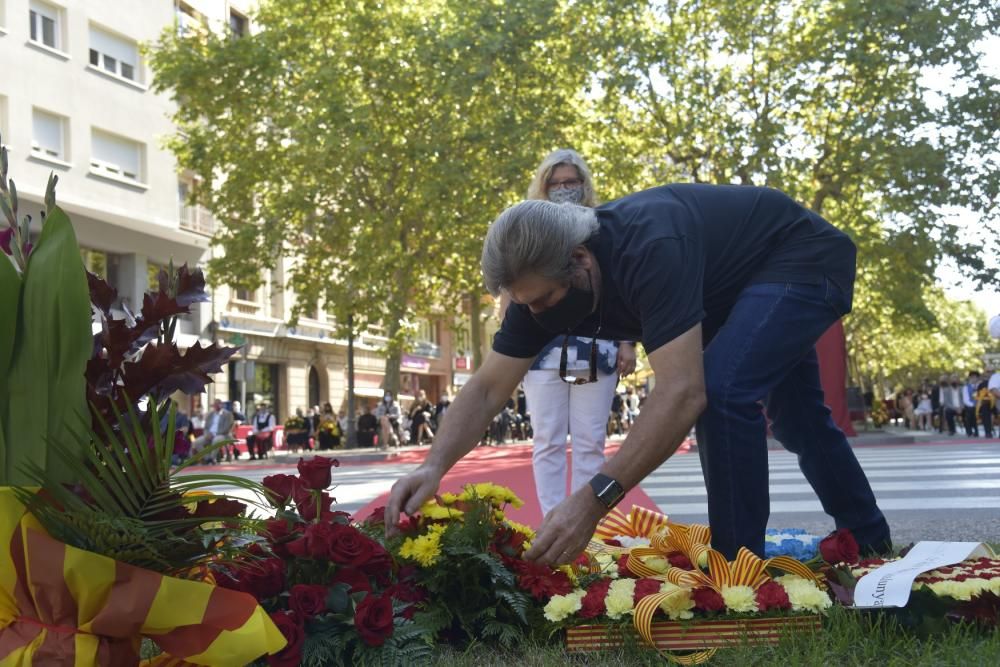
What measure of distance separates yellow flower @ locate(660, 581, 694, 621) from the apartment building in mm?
24131

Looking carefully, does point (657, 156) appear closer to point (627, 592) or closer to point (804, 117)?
point (804, 117)

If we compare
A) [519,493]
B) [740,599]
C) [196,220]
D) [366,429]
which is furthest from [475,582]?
[196,220]

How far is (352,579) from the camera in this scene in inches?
120

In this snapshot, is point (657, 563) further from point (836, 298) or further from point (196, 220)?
point (196, 220)

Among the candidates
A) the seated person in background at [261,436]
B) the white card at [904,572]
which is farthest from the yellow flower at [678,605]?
the seated person in background at [261,436]

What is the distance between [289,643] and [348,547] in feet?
1.18

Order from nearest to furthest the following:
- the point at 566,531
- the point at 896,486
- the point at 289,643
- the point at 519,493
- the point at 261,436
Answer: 1. the point at 289,643
2. the point at 566,531
3. the point at 896,486
4. the point at 519,493
5. the point at 261,436

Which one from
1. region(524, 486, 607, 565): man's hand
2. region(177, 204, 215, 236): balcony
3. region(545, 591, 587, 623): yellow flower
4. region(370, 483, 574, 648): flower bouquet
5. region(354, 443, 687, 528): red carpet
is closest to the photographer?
region(524, 486, 607, 565): man's hand

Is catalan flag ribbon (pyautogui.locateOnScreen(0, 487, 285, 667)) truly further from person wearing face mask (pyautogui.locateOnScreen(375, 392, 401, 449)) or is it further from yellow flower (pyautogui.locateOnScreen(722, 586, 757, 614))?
person wearing face mask (pyautogui.locateOnScreen(375, 392, 401, 449))

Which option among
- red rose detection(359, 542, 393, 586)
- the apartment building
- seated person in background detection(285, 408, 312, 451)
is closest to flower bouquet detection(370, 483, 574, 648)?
red rose detection(359, 542, 393, 586)

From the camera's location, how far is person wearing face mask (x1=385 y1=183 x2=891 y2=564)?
3047 millimetres

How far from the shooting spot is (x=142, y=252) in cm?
3306

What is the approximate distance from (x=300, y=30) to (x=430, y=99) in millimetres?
3879

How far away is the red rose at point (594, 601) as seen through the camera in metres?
3.06
